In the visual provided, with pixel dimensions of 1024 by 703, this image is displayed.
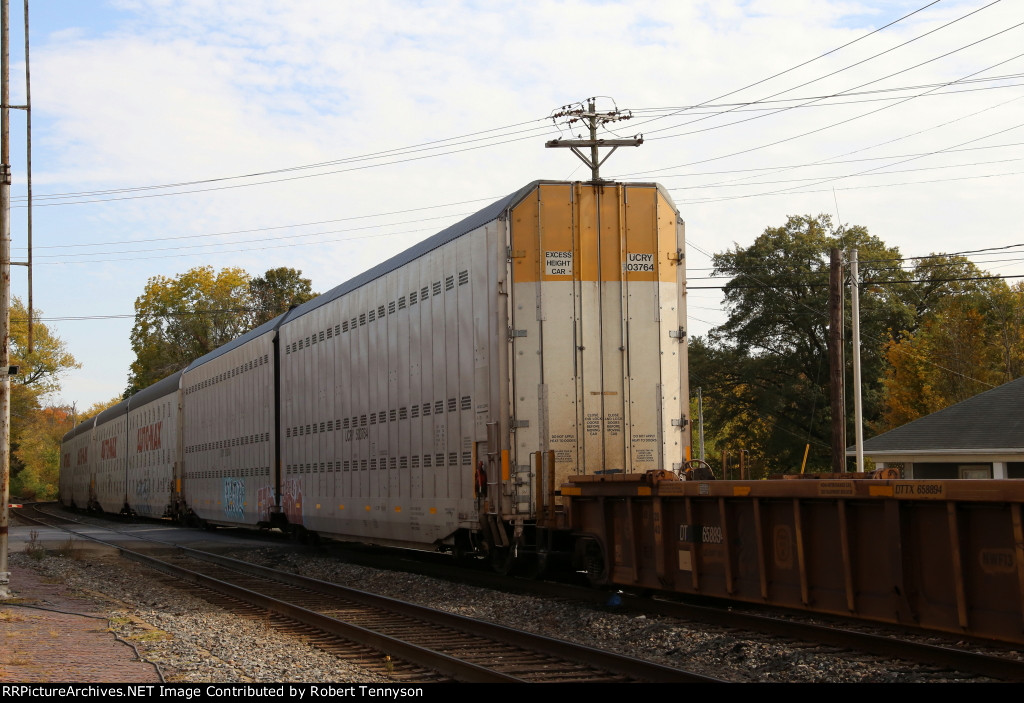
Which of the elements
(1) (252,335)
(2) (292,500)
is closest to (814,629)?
(2) (292,500)

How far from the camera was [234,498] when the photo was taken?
25.7 meters

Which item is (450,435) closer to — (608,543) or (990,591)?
(608,543)

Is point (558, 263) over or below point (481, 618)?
over

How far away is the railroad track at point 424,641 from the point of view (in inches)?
323

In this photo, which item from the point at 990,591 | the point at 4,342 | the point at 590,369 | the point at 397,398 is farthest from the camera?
the point at 397,398

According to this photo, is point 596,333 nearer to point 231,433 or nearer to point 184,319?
point 231,433

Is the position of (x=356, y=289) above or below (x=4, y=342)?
above

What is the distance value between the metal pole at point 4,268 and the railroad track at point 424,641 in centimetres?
305

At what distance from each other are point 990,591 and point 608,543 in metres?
4.95

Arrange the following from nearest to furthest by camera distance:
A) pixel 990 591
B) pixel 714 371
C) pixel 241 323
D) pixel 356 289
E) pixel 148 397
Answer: pixel 990 591
pixel 356 289
pixel 148 397
pixel 714 371
pixel 241 323

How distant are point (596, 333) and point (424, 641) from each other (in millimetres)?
4641

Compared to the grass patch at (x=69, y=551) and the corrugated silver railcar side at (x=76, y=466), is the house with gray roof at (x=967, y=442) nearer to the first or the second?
the grass patch at (x=69, y=551)

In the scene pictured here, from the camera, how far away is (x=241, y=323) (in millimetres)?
76375
